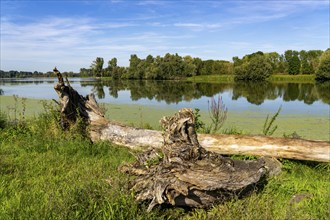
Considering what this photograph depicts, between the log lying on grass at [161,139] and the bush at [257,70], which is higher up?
the bush at [257,70]

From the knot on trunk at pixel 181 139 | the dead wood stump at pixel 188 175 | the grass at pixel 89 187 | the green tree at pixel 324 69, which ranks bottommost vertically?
the grass at pixel 89 187

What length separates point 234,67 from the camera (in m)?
76.9

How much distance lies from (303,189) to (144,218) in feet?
8.18

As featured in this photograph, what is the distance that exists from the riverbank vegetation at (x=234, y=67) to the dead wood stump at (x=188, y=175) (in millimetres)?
63878

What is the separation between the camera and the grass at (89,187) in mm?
3086

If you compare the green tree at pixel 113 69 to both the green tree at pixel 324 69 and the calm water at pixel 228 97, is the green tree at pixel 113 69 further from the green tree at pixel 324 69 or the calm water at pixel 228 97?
the calm water at pixel 228 97

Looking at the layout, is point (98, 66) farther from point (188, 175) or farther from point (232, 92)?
point (188, 175)

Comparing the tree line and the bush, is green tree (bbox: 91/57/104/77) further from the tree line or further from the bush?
the bush

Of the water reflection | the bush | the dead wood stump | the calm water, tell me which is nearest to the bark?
the dead wood stump

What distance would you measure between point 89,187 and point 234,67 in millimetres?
76817

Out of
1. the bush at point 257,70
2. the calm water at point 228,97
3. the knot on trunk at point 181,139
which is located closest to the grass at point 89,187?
the knot on trunk at point 181,139

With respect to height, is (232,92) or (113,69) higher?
(113,69)

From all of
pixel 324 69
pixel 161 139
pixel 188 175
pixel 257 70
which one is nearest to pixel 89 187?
pixel 188 175

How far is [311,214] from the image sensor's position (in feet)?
11.0
